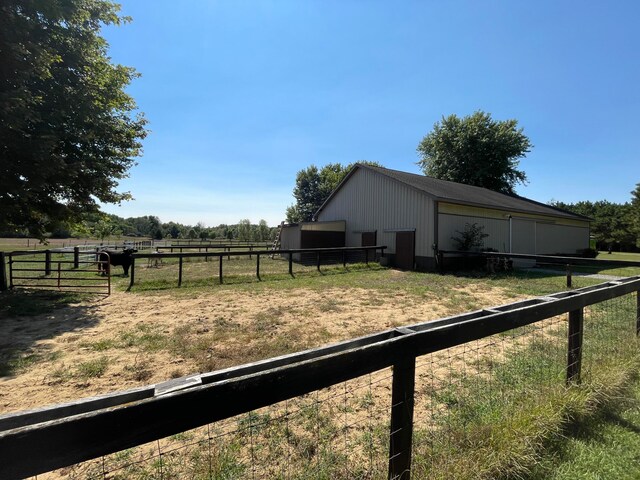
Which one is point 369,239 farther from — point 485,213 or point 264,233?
point 264,233

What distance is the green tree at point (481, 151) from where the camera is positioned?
32.6 m

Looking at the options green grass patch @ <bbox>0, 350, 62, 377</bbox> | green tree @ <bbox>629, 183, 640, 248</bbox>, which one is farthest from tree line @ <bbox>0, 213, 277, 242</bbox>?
green tree @ <bbox>629, 183, 640, 248</bbox>

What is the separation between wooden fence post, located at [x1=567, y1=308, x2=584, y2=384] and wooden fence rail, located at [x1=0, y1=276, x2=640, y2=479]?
4.02 feet

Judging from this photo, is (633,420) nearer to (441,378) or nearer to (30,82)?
(441,378)

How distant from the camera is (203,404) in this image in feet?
3.90

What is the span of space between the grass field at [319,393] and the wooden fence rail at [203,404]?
0.57 metres

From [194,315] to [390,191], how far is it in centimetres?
1225

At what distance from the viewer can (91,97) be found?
336 inches

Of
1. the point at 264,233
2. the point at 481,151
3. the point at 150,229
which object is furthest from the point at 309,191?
the point at 150,229

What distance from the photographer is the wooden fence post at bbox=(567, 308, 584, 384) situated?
9.93 ft

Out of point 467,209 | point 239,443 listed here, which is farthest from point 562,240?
point 239,443

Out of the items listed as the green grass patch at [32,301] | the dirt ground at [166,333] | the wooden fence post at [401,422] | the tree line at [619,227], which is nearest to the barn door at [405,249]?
the dirt ground at [166,333]

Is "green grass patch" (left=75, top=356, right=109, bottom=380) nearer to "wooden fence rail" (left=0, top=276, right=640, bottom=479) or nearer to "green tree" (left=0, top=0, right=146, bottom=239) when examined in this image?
"wooden fence rail" (left=0, top=276, right=640, bottom=479)

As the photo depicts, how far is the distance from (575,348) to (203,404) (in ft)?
11.1
